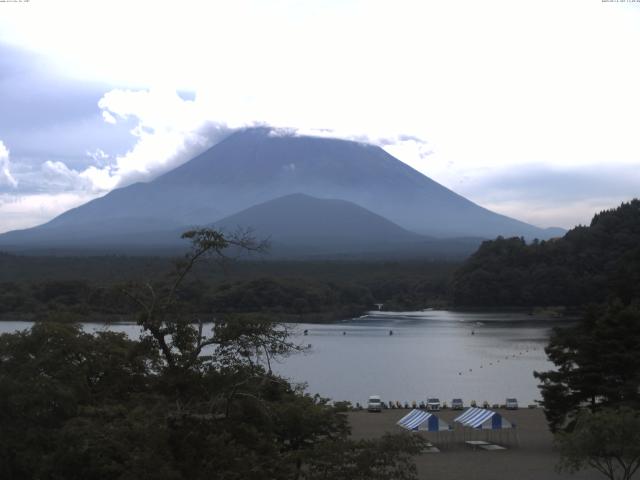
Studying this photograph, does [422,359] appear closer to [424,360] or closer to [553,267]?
[424,360]

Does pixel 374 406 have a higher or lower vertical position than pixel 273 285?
lower

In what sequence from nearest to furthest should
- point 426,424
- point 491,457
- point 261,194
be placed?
point 491,457 → point 426,424 → point 261,194

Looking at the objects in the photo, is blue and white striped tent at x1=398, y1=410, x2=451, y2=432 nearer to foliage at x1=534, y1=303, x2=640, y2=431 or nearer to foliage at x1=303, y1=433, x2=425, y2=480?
foliage at x1=534, y1=303, x2=640, y2=431

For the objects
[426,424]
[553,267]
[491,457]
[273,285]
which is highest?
[553,267]

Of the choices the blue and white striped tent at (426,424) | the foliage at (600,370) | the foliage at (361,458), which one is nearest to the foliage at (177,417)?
the foliage at (361,458)

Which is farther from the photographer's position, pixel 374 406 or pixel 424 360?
pixel 424 360

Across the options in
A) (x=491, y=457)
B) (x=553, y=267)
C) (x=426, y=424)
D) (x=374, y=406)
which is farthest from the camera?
(x=553, y=267)

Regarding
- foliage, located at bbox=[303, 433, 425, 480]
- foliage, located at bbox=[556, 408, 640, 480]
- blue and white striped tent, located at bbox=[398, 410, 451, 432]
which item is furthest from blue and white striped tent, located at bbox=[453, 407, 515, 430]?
foliage, located at bbox=[303, 433, 425, 480]

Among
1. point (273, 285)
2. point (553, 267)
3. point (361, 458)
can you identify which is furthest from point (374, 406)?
point (553, 267)

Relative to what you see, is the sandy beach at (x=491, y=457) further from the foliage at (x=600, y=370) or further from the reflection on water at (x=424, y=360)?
the reflection on water at (x=424, y=360)
